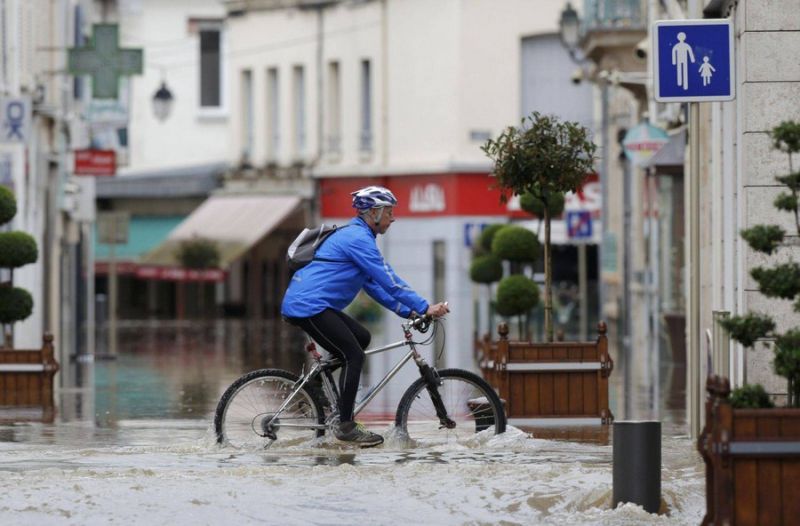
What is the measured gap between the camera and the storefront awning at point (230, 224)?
56.6m

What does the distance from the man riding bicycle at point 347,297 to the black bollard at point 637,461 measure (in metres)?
3.05

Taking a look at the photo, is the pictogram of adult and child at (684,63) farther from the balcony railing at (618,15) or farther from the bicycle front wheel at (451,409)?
the balcony railing at (618,15)

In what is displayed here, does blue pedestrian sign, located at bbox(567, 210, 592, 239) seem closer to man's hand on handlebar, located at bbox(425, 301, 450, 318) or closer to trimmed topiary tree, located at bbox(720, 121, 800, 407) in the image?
man's hand on handlebar, located at bbox(425, 301, 450, 318)

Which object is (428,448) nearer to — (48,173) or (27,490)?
(27,490)

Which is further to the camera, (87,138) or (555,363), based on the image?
(87,138)

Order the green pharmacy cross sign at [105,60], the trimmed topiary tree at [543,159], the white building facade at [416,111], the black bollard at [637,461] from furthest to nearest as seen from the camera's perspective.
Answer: the white building facade at [416,111] < the green pharmacy cross sign at [105,60] < the trimmed topiary tree at [543,159] < the black bollard at [637,461]

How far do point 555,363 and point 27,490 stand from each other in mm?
6547

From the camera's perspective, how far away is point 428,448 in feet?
46.8

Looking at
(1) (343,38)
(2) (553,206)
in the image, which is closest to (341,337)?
(2) (553,206)

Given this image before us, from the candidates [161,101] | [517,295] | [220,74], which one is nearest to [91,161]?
[517,295]

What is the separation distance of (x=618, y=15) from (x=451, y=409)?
25.6 m

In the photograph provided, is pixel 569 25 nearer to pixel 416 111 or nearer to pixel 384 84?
pixel 416 111

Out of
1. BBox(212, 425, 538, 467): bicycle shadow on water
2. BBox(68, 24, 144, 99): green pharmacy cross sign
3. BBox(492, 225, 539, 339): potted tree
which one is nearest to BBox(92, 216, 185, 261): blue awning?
BBox(68, 24, 144, 99): green pharmacy cross sign

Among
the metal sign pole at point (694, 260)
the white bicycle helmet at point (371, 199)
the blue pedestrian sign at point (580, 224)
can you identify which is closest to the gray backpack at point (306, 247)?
the white bicycle helmet at point (371, 199)
